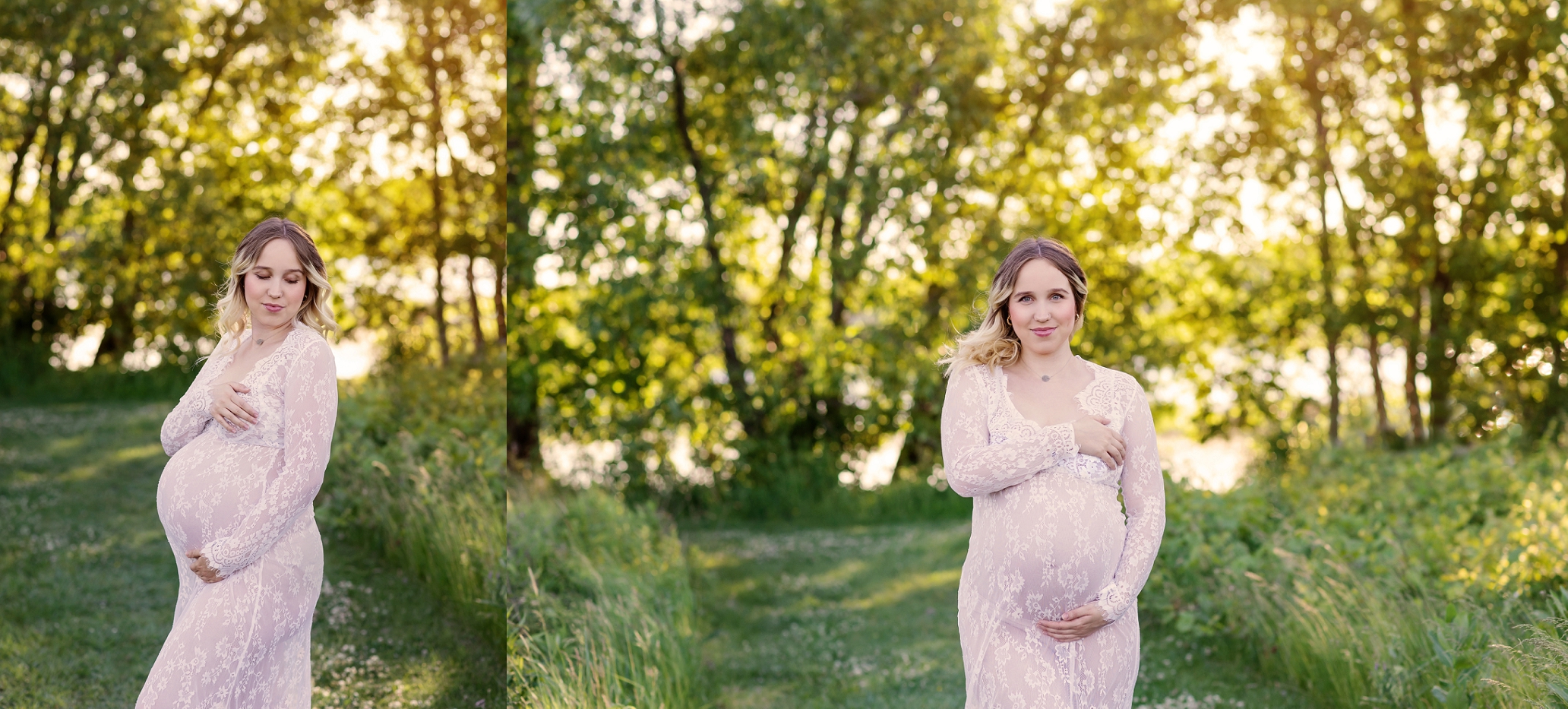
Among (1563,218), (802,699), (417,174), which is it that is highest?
(417,174)

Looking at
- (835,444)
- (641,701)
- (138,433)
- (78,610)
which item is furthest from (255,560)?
(835,444)

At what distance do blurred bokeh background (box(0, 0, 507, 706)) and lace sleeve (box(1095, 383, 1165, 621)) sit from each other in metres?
4.34

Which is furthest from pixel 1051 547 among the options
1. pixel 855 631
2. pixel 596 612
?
pixel 855 631

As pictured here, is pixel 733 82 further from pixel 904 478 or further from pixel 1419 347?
pixel 1419 347

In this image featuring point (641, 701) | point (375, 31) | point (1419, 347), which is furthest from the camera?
point (375, 31)

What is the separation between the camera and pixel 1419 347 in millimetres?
10625

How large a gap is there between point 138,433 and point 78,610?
3.51m

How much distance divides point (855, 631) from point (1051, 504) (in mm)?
3868

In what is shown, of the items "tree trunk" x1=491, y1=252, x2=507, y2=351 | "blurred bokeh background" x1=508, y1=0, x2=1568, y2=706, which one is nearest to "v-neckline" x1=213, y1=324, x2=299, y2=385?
"blurred bokeh background" x1=508, y1=0, x2=1568, y2=706

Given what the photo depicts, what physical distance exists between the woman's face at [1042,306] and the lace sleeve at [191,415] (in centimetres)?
232

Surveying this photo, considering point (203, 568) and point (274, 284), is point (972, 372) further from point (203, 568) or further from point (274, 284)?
point (203, 568)

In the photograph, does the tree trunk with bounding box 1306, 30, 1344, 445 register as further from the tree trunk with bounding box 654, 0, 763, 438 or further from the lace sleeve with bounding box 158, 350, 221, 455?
the lace sleeve with bounding box 158, 350, 221, 455

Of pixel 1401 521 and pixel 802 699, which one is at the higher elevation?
pixel 1401 521

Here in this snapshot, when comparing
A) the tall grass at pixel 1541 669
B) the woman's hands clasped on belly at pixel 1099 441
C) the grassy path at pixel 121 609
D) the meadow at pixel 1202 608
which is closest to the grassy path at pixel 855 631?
the meadow at pixel 1202 608
